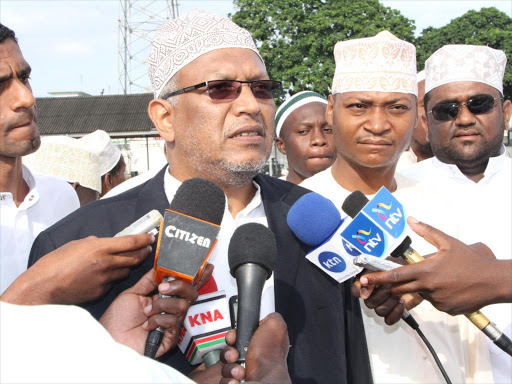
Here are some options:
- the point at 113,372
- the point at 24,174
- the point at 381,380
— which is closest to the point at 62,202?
the point at 24,174

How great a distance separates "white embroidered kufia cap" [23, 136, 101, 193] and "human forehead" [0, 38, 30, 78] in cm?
217

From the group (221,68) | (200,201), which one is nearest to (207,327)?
(200,201)

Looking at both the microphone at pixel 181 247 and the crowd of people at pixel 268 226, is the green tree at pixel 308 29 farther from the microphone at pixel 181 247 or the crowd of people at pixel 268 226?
the microphone at pixel 181 247

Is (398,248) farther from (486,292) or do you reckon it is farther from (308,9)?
(308,9)

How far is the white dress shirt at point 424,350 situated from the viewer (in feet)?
10.4

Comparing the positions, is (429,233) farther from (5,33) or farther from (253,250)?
(5,33)

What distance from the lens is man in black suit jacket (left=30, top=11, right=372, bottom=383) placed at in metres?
2.52

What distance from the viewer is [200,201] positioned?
6.22 feet

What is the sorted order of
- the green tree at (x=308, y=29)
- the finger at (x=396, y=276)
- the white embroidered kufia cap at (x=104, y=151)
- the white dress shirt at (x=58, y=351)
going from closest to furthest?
the white dress shirt at (x=58, y=351) < the finger at (x=396, y=276) < the white embroidered kufia cap at (x=104, y=151) < the green tree at (x=308, y=29)

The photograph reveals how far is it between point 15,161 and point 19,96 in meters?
0.42

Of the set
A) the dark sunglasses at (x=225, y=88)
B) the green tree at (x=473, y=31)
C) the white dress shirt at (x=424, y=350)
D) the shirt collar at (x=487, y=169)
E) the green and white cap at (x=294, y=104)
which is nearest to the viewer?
the dark sunglasses at (x=225, y=88)

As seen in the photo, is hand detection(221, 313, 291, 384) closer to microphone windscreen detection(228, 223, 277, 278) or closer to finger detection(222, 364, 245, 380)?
finger detection(222, 364, 245, 380)

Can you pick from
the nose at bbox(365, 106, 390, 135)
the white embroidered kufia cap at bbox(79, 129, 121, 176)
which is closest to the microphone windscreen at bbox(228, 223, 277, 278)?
the nose at bbox(365, 106, 390, 135)

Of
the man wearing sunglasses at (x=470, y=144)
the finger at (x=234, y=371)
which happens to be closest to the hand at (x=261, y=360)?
the finger at (x=234, y=371)
